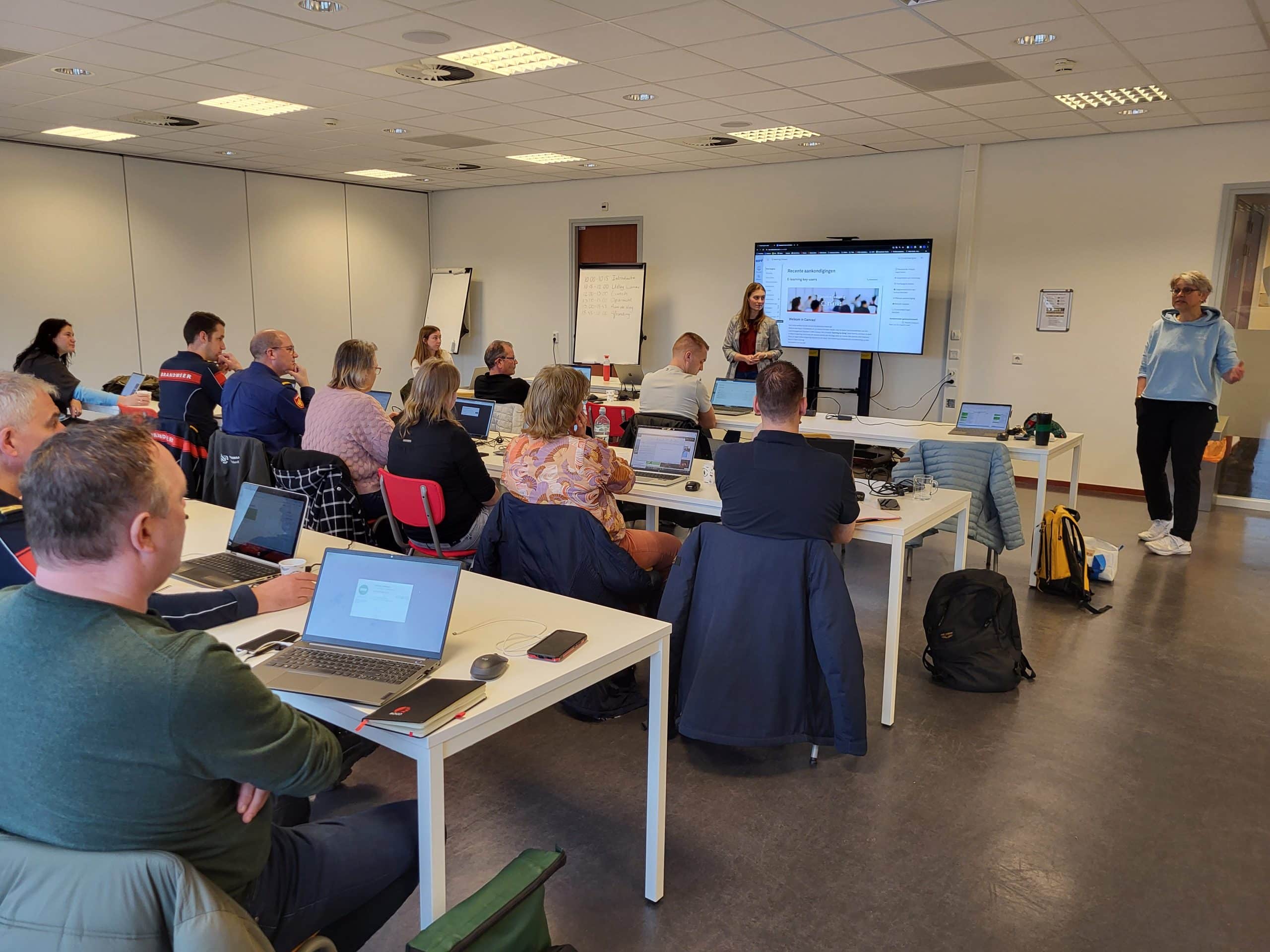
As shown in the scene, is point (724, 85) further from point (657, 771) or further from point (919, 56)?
point (657, 771)

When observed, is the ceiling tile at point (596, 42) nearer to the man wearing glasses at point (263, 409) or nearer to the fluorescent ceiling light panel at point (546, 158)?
the man wearing glasses at point (263, 409)

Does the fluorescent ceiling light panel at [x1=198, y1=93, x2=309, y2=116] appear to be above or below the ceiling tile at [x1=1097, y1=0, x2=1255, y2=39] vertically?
above

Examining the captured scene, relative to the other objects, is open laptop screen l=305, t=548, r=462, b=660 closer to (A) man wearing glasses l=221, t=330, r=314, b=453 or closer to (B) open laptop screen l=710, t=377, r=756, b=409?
(A) man wearing glasses l=221, t=330, r=314, b=453

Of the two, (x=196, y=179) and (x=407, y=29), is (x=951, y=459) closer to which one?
(x=407, y=29)

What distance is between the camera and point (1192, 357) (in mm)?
5352

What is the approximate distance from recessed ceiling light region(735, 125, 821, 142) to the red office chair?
4794 millimetres

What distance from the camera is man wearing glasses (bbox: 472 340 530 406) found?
609 centimetres

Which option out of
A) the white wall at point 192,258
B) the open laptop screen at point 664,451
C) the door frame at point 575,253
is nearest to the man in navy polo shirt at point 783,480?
the open laptop screen at point 664,451

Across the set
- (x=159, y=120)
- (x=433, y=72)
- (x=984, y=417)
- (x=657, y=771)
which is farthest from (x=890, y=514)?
(x=159, y=120)

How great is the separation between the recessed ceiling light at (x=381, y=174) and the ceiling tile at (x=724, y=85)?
5081 mm

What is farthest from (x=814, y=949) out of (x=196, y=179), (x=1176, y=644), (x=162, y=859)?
(x=196, y=179)

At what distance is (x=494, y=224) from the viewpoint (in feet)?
36.8

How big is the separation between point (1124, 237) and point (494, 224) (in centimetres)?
704

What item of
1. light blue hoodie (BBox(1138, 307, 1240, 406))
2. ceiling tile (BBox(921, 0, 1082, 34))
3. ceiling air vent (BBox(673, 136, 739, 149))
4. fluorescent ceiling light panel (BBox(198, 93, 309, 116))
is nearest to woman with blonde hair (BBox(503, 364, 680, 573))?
ceiling tile (BBox(921, 0, 1082, 34))
